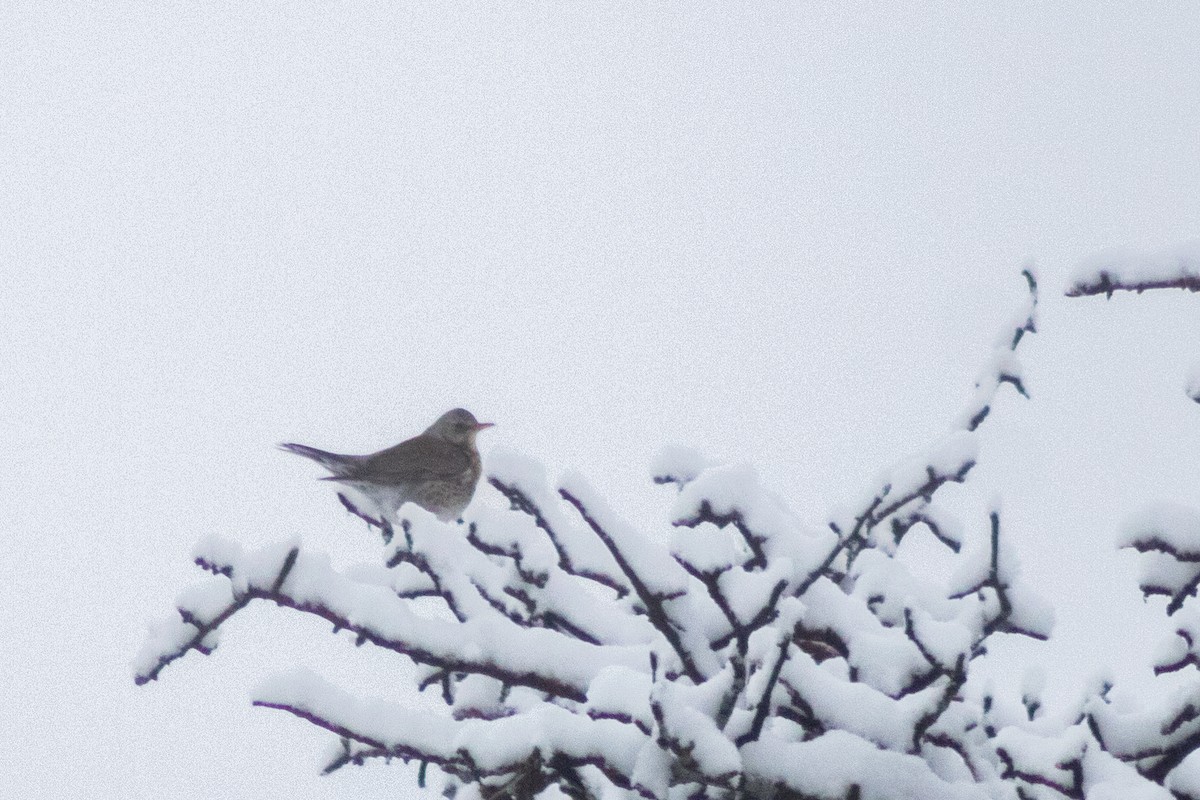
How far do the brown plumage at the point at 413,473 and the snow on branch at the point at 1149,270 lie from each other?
6.32 m

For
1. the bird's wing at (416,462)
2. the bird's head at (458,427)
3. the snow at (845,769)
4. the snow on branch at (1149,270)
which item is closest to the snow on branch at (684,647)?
the snow at (845,769)

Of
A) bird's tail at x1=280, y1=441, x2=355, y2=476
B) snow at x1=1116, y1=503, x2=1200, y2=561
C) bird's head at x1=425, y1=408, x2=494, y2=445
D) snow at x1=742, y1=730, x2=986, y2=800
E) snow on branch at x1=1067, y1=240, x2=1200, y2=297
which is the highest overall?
bird's head at x1=425, y1=408, x2=494, y2=445

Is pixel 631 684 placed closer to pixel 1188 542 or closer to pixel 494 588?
pixel 494 588

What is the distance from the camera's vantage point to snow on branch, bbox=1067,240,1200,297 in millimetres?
1737

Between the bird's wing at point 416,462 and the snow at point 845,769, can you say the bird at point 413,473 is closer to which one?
the bird's wing at point 416,462

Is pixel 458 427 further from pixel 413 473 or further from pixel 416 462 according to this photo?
pixel 413 473

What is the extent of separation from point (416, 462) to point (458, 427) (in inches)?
46.3

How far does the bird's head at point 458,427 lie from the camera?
958 centimetres

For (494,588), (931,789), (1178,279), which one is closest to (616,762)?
(931,789)

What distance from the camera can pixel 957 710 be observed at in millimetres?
1978

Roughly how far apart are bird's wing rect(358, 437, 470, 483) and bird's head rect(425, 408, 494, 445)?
310mm

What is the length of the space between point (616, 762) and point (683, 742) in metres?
0.24

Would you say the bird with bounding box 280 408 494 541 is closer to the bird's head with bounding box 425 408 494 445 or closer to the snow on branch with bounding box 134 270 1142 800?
the bird's head with bounding box 425 408 494 445

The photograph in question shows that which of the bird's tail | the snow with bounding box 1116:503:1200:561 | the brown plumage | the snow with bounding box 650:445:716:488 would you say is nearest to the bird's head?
the brown plumage
